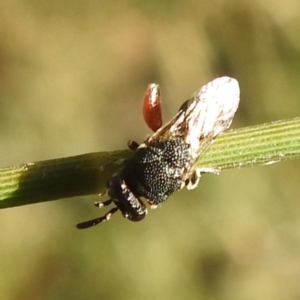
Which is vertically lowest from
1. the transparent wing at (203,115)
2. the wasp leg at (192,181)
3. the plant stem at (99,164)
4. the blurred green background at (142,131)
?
the plant stem at (99,164)

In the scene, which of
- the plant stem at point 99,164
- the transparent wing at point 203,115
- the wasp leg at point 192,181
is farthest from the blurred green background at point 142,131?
the plant stem at point 99,164

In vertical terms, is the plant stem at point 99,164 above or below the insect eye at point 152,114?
below

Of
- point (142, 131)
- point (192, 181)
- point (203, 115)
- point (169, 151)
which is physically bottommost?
point (192, 181)

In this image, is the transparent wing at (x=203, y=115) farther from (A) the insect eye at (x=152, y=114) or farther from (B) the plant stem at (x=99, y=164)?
(B) the plant stem at (x=99, y=164)

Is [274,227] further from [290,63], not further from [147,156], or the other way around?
[147,156]

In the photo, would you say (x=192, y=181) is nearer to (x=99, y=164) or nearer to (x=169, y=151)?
(x=169, y=151)

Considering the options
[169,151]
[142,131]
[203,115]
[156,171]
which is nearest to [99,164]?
[156,171]

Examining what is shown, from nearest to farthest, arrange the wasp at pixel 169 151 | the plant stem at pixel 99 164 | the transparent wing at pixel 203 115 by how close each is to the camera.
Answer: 1. the plant stem at pixel 99 164
2. the wasp at pixel 169 151
3. the transparent wing at pixel 203 115
